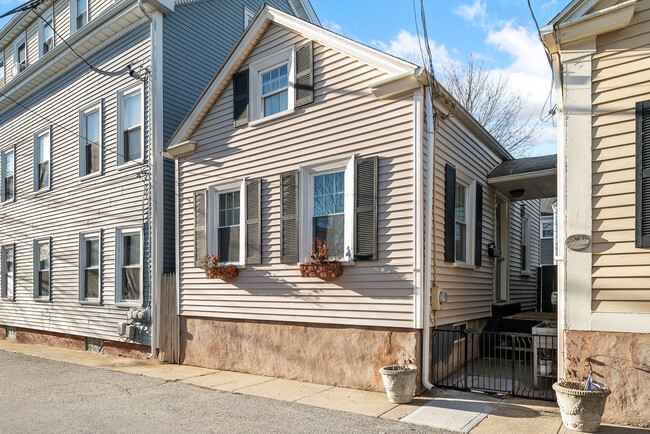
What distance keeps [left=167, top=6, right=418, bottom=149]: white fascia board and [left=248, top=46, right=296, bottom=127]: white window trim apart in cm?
38

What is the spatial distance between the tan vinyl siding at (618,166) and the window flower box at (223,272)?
19.8 ft

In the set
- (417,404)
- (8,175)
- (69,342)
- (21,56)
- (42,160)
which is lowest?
(69,342)

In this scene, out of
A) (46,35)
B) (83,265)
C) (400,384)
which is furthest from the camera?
(46,35)

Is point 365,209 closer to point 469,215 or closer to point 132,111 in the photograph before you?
point 469,215

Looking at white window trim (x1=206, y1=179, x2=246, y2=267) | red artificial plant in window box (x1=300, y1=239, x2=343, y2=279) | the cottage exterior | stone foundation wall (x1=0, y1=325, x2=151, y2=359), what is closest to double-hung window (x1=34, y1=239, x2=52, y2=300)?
the cottage exterior

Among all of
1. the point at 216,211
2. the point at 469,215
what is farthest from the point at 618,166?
the point at 216,211

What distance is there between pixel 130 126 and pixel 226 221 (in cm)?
396

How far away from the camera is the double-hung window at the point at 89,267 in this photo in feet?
42.7

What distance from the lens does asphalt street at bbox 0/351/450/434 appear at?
20.4ft

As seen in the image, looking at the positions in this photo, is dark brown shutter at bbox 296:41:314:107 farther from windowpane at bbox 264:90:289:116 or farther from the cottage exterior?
the cottage exterior

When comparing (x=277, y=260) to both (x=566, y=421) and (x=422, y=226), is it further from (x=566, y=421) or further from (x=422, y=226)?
(x=566, y=421)

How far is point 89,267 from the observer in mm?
13352

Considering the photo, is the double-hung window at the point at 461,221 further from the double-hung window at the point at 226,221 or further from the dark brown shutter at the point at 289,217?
the double-hung window at the point at 226,221

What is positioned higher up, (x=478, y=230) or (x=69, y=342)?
(x=478, y=230)
